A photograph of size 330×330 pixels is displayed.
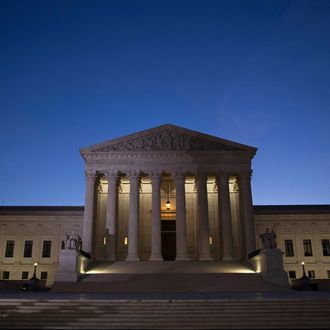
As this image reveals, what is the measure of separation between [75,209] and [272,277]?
29.4m

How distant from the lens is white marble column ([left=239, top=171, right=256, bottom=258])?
40656mm

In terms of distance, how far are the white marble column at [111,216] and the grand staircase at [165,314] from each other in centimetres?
2054

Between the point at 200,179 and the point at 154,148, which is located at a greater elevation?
the point at 154,148

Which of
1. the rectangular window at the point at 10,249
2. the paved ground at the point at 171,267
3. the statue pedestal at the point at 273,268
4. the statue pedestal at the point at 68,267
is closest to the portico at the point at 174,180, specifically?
the paved ground at the point at 171,267

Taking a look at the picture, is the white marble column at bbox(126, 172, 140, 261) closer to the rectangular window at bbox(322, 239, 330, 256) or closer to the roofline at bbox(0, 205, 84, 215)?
the roofline at bbox(0, 205, 84, 215)

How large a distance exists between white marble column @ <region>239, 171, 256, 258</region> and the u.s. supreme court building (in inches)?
4.1

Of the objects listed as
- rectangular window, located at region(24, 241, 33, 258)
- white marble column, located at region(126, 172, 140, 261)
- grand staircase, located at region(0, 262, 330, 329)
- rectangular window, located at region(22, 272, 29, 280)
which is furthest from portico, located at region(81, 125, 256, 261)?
grand staircase, located at region(0, 262, 330, 329)

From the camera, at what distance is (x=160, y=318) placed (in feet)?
59.3

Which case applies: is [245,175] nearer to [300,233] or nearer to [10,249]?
[300,233]

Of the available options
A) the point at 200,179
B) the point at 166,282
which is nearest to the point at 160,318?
the point at 166,282

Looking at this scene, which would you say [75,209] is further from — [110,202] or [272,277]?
[272,277]

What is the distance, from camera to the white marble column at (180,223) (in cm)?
3997

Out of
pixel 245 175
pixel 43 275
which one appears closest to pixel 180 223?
pixel 245 175

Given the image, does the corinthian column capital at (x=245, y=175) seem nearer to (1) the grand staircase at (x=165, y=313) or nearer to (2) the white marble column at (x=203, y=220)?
(2) the white marble column at (x=203, y=220)
